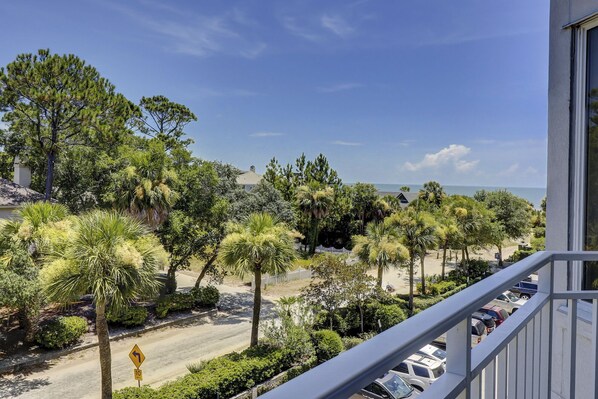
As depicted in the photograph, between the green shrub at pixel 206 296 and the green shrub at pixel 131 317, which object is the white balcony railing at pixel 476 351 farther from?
the green shrub at pixel 206 296

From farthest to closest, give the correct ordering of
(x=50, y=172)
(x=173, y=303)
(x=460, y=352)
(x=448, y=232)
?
(x=448, y=232) < (x=50, y=172) < (x=173, y=303) < (x=460, y=352)

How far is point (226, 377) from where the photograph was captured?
7582 millimetres

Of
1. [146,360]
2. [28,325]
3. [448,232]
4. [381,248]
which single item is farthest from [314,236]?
[28,325]

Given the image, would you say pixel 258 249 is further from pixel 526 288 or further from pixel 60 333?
pixel 526 288

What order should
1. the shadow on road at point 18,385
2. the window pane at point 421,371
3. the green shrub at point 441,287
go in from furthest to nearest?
the green shrub at point 441,287 < the shadow on road at point 18,385 < the window pane at point 421,371

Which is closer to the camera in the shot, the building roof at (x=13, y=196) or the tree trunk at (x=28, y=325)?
the tree trunk at (x=28, y=325)

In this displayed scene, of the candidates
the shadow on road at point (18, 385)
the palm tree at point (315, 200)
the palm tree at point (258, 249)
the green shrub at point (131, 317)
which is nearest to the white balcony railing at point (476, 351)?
the palm tree at point (258, 249)

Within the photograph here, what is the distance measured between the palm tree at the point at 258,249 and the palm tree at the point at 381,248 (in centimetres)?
516

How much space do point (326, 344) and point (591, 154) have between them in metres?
8.27

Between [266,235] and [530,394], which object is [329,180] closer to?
[266,235]

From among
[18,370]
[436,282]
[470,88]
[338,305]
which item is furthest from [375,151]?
[18,370]

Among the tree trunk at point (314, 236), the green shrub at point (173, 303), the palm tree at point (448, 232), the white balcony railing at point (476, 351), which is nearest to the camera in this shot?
the white balcony railing at point (476, 351)

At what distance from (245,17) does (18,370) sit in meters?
16.7

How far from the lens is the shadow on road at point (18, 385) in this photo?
7.98m
